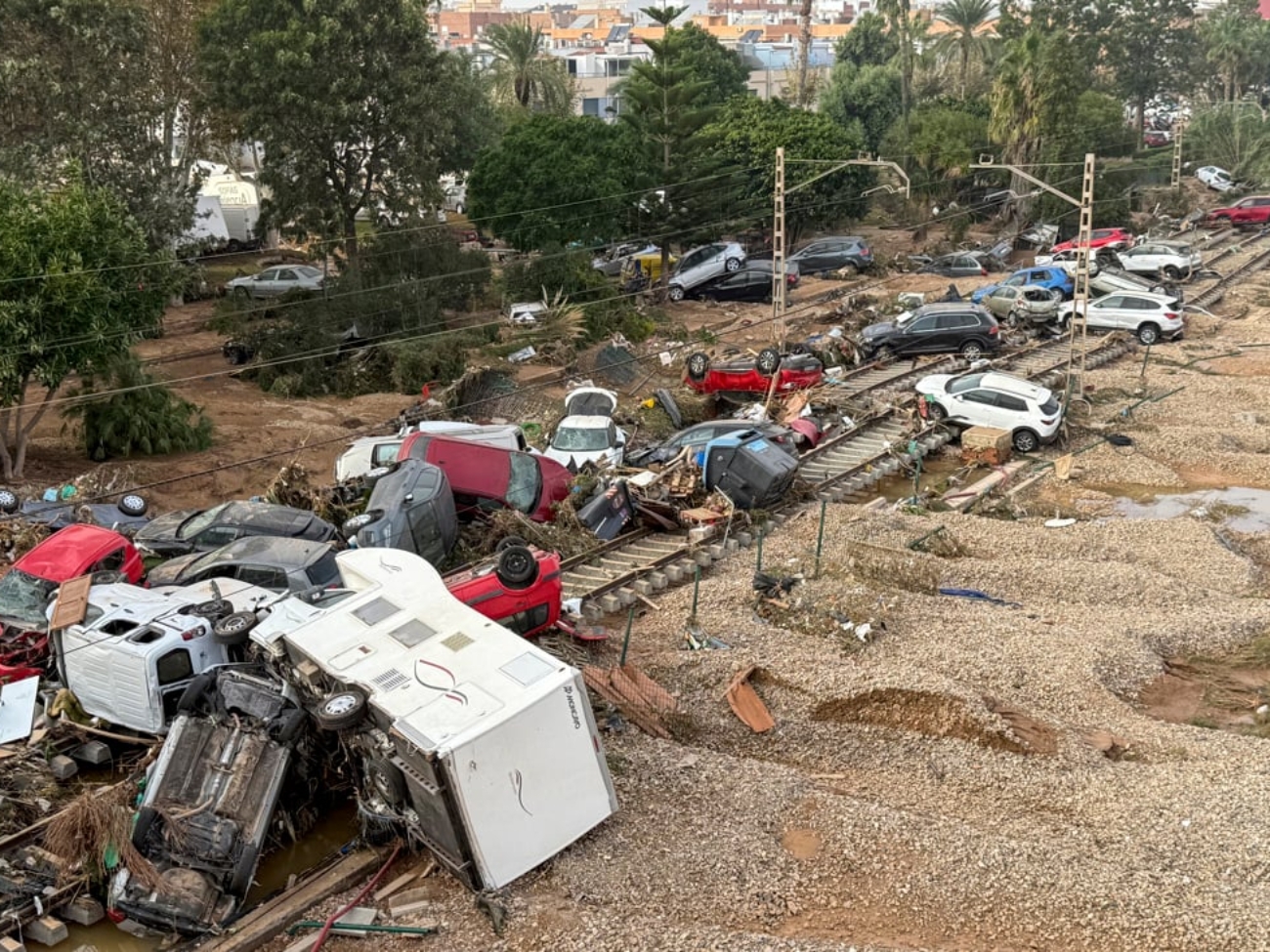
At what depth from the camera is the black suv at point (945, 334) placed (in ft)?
107

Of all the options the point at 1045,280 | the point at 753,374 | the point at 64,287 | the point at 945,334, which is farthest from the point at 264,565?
the point at 1045,280

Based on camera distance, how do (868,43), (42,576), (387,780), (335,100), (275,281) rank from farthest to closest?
(868,43) < (275,281) < (335,100) < (42,576) < (387,780)

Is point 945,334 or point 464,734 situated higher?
point 464,734

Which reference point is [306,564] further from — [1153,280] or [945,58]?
[945,58]

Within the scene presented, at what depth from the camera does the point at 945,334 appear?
1282 inches

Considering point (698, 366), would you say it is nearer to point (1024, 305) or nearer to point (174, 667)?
point (1024, 305)

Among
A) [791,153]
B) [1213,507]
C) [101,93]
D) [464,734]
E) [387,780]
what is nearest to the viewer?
[464,734]

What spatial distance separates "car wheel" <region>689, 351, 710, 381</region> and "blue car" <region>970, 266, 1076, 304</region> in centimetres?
1199

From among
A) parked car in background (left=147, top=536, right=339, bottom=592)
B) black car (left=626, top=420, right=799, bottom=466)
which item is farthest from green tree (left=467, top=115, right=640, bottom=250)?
parked car in background (left=147, top=536, right=339, bottom=592)

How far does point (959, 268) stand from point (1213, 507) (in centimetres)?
2459

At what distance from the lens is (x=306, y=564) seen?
16.1 metres

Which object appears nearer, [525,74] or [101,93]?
[101,93]

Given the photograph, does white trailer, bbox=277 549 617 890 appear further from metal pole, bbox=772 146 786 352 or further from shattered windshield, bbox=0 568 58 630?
metal pole, bbox=772 146 786 352

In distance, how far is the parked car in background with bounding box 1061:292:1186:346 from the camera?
3456cm
